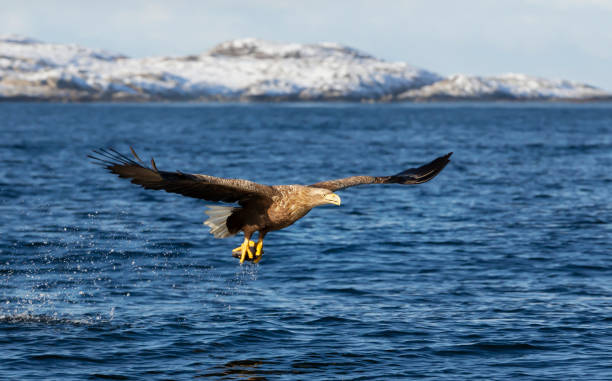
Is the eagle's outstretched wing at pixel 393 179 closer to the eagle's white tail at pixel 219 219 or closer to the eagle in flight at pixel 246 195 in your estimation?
the eagle in flight at pixel 246 195

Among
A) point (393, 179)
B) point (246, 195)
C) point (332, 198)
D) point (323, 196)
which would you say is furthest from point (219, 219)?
point (393, 179)

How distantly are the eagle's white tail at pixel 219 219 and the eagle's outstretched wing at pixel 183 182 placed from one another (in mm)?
1001

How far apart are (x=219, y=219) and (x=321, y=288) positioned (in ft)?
18.0

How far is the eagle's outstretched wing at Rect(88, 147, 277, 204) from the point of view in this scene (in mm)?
11281

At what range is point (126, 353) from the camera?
14414mm

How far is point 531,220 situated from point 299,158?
1100 inches

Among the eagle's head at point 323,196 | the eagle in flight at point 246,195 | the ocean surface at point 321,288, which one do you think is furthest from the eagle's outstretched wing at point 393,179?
the ocean surface at point 321,288

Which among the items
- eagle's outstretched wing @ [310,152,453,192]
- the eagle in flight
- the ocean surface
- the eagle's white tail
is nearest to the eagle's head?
the eagle in flight

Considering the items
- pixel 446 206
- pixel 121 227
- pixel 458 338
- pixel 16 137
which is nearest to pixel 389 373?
pixel 458 338

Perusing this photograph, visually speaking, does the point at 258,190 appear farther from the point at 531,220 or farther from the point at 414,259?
the point at 531,220

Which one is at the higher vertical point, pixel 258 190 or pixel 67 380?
pixel 258 190

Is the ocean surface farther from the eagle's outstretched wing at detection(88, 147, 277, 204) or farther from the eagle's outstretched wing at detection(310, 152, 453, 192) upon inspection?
the eagle's outstretched wing at detection(88, 147, 277, 204)

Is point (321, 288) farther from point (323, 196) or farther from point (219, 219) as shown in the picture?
Answer: point (323, 196)

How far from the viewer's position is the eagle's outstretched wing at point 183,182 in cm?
1128
